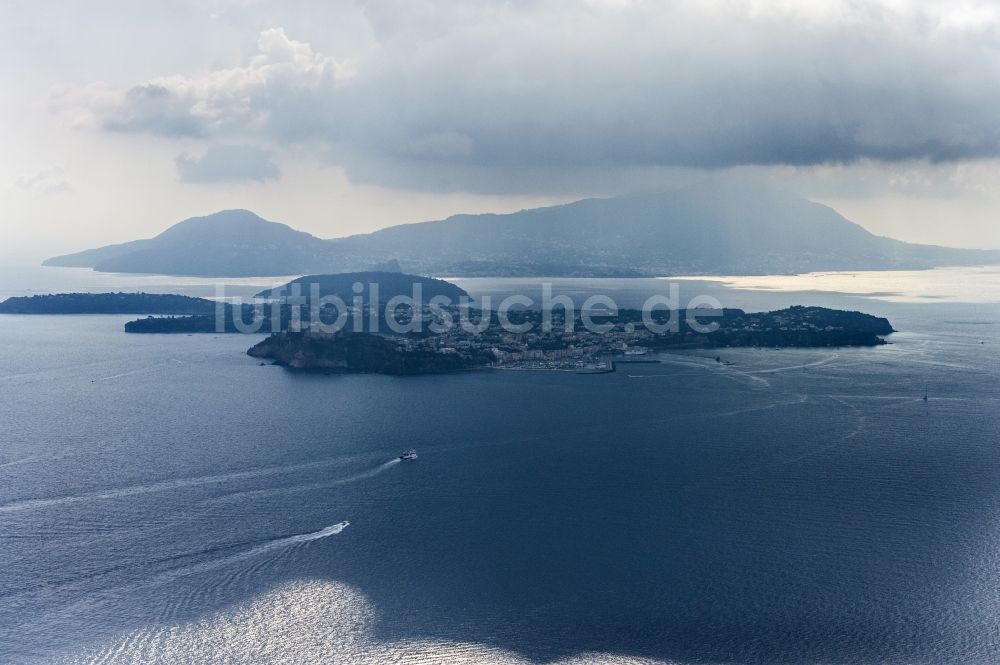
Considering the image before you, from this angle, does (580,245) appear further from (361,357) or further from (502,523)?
(502,523)

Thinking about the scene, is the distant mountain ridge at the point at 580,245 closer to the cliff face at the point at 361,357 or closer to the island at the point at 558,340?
the island at the point at 558,340

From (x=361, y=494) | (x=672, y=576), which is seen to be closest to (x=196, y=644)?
(x=361, y=494)

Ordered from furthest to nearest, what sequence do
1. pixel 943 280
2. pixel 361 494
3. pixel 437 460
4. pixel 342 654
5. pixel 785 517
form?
pixel 943 280, pixel 437 460, pixel 361 494, pixel 785 517, pixel 342 654

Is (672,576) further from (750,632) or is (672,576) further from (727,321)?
(727,321)

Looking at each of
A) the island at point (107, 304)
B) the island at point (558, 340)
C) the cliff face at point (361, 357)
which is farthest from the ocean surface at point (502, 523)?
the island at point (107, 304)

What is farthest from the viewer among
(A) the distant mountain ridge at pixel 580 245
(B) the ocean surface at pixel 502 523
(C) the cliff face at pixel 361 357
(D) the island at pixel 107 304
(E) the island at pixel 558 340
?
(A) the distant mountain ridge at pixel 580 245

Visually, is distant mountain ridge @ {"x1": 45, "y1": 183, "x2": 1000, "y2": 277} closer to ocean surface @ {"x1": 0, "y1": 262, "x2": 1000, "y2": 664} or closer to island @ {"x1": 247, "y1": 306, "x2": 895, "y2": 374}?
island @ {"x1": 247, "y1": 306, "x2": 895, "y2": 374}

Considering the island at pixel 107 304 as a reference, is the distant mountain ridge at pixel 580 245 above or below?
above

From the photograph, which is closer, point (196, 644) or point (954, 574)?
point (196, 644)
